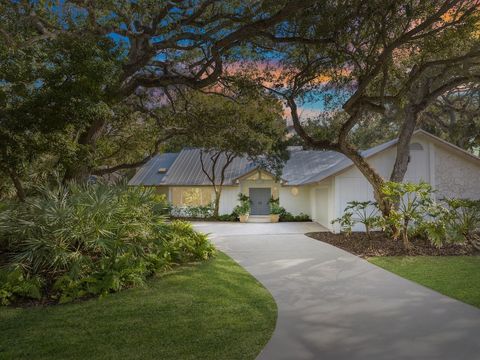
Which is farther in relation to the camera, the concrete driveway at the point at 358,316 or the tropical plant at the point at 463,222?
the tropical plant at the point at 463,222

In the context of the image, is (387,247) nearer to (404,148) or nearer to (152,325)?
(404,148)

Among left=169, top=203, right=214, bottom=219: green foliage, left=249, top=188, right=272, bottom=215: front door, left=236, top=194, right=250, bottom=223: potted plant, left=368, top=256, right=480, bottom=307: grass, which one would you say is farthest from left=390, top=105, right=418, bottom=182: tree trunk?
left=169, top=203, right=214, bottom=219: green foliage

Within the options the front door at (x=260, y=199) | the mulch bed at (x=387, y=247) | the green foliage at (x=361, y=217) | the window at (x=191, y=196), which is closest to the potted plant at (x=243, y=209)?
the front door at (x=260, y=199)

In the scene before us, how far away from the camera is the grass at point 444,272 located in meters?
7.45

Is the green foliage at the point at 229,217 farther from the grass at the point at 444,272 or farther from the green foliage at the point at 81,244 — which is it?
the green foliage at the point at 81,244

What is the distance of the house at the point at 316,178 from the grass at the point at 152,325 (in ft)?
37.1

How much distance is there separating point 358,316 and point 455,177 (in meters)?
14.7

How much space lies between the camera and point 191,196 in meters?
28.4

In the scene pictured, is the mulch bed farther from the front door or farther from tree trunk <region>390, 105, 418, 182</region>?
the front door

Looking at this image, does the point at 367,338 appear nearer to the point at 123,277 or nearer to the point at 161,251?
the point at 123,277

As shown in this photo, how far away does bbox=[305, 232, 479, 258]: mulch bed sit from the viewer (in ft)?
40.0

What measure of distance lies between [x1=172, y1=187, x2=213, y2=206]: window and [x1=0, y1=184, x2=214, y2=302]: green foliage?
18101mm

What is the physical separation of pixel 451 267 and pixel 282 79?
728cm


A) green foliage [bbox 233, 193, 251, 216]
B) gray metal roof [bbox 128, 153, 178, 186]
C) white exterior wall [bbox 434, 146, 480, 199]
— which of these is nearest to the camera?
white exterior wall [bbox 434, 146, 480, 199]
